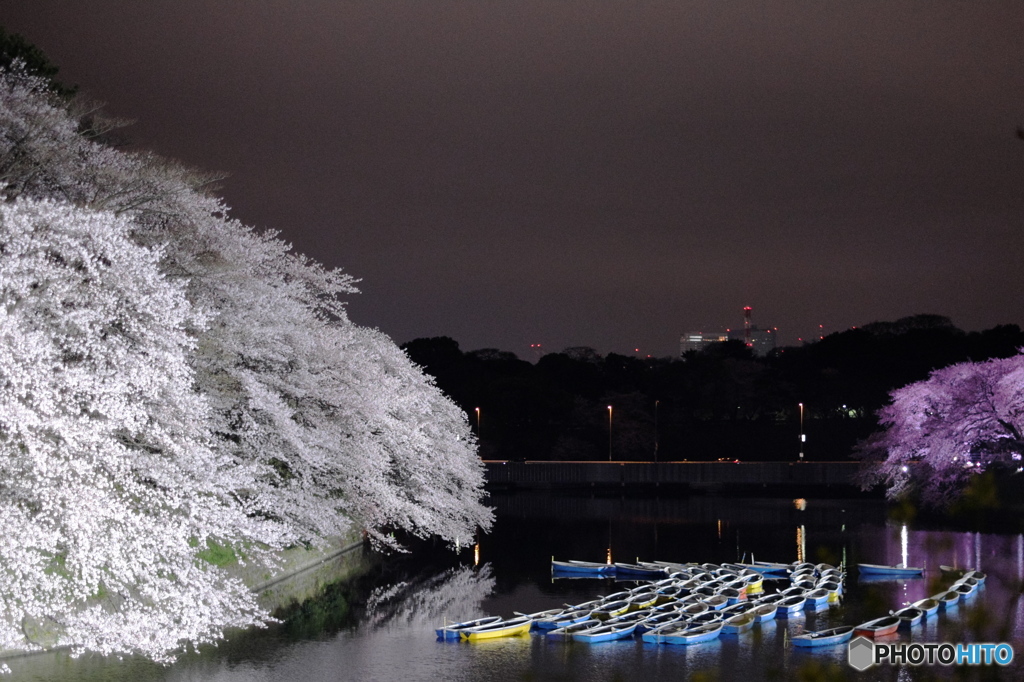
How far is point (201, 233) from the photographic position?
21.9 m

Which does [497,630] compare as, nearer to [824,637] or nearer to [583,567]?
[824,637]

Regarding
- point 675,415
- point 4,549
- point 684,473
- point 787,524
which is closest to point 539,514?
point 787,524

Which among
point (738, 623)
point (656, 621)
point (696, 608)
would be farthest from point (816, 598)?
point (656, 621)

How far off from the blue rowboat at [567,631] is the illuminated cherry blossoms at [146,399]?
600 cm

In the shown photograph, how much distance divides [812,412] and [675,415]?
11687 mm

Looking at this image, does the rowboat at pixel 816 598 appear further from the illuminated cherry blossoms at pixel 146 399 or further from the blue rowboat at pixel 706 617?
the illuminated cherry blossoms at pixel 146 399

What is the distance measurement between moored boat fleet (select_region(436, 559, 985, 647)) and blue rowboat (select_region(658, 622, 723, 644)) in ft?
0.07

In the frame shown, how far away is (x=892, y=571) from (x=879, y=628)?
423 inches

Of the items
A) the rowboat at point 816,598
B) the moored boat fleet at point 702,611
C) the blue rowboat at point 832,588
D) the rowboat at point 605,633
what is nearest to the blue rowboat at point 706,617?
the moored boat fleet at point 702,611

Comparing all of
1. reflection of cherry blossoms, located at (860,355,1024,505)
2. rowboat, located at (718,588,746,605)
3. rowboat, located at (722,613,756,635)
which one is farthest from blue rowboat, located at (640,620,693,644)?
reflection of cherry blossoms, located at (860,355,1024,505)

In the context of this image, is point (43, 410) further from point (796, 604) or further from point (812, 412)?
point (812, 412)

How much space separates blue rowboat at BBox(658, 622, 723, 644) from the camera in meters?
20.5

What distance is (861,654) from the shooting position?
19.8 meters

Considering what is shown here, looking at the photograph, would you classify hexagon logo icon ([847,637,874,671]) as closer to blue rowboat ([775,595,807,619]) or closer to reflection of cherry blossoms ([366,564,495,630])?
blue rowboat ([775,595,807,619])
